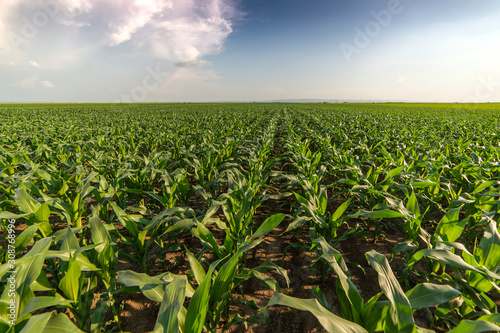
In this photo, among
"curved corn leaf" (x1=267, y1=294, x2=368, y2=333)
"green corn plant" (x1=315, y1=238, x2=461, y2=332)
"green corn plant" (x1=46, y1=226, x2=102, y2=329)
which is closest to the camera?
"curved corn leaf" (x1=267, y1=294, x2=368, y2=333)

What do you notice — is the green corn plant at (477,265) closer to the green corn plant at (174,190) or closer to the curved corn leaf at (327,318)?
the curved corn leaf at (327,318)

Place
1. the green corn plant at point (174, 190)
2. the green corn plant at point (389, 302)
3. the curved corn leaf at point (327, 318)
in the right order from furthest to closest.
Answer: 1. the green corn plant at point (174, 190)
2. the green corn plant at point (389, 302)
3. the curved corn leaf at point (327, 318)

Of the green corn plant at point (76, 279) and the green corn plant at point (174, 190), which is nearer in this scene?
the green corn plant at point (76, 279)

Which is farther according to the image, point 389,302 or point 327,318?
point 389,302

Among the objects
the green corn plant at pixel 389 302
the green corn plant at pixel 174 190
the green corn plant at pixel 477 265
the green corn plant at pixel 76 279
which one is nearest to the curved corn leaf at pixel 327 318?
the green corn plant at pixel 389 302

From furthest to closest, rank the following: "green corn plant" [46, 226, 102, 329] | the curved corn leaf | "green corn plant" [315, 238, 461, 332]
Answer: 1. "green corn plant" [46, 226, 102, 329]
2. "green corn plant" [315, 238, 461, 332]
3. the curved corn leaf

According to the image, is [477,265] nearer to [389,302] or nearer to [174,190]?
[389,302]

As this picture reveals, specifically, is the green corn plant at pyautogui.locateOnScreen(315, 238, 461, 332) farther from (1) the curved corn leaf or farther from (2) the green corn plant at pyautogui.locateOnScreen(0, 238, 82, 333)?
(2) the green corn plant at pyautogui.locateOnScreen(0, 238, 82, 333)

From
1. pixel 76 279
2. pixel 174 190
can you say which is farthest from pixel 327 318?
pixel 174 190

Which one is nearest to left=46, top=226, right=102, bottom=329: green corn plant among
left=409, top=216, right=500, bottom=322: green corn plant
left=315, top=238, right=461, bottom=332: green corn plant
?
left=315, top=238, right=461, bottom=332: green corn plant

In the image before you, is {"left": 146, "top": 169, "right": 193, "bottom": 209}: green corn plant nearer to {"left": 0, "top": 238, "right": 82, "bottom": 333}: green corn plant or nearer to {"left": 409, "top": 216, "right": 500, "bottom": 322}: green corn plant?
{"left": 0, "top": 238, "right": 82, "bottom": 333}: green corn plant

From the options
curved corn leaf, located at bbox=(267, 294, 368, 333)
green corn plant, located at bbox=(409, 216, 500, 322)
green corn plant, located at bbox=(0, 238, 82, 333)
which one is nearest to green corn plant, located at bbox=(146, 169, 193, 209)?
green corn plant, located at bbox=(0, 238, 82, 333)

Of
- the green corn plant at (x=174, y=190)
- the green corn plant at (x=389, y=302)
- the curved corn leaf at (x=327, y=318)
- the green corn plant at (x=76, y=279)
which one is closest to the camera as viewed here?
the curved corn leaf at (x=327, y=318)

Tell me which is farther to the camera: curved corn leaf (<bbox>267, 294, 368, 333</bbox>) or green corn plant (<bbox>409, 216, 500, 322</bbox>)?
green corn plant (<bbox>409, 216, 500, 322</bbox>)
